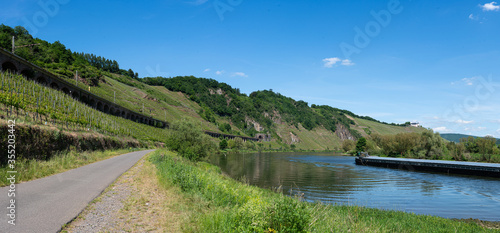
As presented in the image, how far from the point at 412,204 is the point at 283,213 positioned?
2411 cm

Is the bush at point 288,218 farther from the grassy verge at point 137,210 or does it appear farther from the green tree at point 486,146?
the green tree at point 486,146

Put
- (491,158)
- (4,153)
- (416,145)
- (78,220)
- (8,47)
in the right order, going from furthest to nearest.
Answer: (8,47) → (416,145) → (491,158) → (4,153) → (78,220)

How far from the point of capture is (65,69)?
117938 mm

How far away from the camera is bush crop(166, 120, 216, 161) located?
4038cm

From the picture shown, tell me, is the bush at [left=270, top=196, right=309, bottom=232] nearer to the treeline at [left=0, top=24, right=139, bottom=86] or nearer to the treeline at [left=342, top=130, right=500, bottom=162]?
the treeline at [left=342, top=130, right=500, bottom=162]

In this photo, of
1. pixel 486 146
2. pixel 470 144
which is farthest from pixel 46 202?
pixel 470 144

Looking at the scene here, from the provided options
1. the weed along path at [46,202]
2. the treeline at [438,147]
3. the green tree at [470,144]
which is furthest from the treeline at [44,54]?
the green tree at [470,144]

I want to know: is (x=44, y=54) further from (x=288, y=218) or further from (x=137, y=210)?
(x=288, y=218)

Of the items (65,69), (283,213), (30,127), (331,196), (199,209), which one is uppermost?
(65,69)

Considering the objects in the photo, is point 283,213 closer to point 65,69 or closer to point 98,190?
point 98,190

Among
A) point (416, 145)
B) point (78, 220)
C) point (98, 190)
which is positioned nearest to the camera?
point (78, 220)

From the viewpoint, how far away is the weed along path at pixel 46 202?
22.3 feet

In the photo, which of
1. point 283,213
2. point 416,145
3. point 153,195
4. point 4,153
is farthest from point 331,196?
point 416,145

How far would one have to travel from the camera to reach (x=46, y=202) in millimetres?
8750
